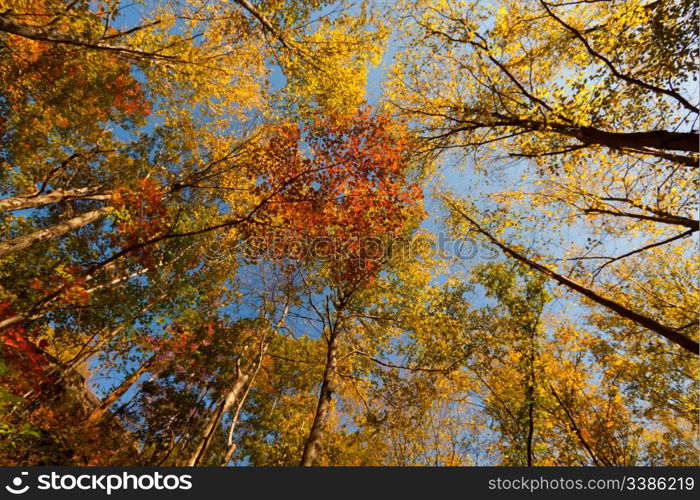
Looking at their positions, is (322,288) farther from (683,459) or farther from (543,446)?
(683,459)

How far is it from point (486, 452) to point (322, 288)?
365 inches

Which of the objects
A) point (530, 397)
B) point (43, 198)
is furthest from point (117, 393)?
point (530, 397)

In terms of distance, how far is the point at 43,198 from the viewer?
26.7ft

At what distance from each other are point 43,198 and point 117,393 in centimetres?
836

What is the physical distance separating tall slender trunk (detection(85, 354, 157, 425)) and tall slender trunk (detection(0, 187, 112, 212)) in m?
7.16

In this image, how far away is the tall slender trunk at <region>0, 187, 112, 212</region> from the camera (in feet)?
24.0

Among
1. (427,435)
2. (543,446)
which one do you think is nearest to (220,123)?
(427,435)

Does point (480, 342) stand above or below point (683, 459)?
above

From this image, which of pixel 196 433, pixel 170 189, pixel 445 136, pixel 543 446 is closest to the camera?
pixel 445 136

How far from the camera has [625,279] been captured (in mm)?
7512

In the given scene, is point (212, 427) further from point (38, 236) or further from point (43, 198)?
point (43, 198)

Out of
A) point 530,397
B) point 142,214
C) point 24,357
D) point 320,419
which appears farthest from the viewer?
point 142,214

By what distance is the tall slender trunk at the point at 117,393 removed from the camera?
1020 centimetres

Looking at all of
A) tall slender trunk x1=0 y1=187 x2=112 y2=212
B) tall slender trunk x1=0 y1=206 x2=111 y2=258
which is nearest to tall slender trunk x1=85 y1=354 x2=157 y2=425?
tall slender trunk x1=0 y1=206 x2=111 y2=258
